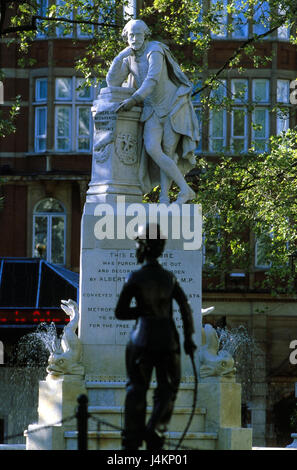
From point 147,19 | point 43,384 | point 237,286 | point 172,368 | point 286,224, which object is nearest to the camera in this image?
point 172,368

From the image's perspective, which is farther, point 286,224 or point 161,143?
point 286,224

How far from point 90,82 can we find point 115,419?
1454 centimetres

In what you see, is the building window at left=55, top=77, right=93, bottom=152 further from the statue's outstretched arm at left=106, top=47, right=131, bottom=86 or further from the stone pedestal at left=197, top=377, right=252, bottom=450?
the stone pedestal at left=197, top=377, right=252, bottom=450

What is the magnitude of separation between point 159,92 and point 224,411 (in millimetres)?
4292

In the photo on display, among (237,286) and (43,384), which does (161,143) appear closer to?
(43,384)

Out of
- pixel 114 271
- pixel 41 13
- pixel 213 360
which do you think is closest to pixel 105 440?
pixel 213 360

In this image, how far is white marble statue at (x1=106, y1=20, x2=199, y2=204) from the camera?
19078 mm

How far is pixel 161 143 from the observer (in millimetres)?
19266

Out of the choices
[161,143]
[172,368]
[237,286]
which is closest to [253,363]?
[237,286]

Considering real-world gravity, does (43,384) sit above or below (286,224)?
below

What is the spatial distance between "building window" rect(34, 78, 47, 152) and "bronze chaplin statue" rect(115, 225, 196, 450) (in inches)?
1095

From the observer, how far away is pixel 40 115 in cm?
4169

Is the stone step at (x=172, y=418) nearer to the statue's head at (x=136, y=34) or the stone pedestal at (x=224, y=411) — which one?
the stone pedestal at (x=224, y=411)
